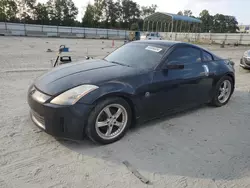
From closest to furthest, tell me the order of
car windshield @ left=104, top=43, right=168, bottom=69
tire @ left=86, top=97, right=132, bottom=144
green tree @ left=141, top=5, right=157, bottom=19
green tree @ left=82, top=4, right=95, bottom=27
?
tire @ left=86, top=97, right=132, bottom=144
car windshield @ left=104, top=43, right=168, bottom=69
green tree @ left=82, top=4, right=95, bottom=27
green tree @ left=141, top=5, right=157, bottom=19

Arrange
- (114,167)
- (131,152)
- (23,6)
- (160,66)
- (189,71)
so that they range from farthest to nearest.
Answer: (23,6), (189,71), (160,66), (131,152), (114,167)

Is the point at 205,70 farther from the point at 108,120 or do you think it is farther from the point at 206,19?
the point at 206,19

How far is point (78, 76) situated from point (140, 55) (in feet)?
3.96

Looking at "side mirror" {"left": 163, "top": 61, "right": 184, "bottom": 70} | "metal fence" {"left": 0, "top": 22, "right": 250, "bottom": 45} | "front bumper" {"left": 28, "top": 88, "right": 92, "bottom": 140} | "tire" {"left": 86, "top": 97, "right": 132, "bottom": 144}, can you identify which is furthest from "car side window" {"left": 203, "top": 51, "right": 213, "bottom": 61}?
"metal fence" {"left": 0, "top": 22, "right": 250, "bottom": 45}

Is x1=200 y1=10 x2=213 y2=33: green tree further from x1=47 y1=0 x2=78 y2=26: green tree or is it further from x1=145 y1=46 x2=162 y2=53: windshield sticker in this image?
x1=145 y1=46 x2=162 y2=53: windshield sticker

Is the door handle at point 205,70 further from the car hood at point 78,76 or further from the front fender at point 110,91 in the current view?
the front fender at point 110,91

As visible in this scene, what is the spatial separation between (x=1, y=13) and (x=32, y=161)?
59060mm

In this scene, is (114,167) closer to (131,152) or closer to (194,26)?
(131,152)

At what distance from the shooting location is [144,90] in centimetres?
296

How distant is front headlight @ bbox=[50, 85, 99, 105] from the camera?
246cm

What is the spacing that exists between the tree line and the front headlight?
46.7 metres

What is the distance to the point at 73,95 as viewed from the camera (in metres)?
2.50

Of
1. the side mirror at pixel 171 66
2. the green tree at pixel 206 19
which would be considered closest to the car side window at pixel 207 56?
the side mirror at pixel 171 66

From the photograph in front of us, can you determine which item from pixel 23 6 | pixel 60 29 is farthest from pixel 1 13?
pixel 60 29
